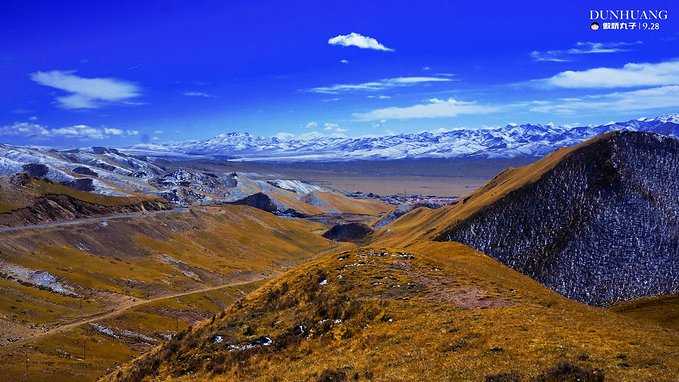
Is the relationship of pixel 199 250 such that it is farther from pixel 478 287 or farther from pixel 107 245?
pixel 478 287

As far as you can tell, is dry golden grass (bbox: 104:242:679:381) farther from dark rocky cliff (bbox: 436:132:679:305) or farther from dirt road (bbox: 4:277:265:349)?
dirt road (bbox: 4:277:265:349)

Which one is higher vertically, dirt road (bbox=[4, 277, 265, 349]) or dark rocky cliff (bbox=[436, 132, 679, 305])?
dark rocky cliff (bbox=[436, 132, 679, 305])

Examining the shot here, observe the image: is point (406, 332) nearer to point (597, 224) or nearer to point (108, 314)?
point (597, 224)

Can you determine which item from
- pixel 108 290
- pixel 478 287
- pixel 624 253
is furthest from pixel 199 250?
pixel 478 287

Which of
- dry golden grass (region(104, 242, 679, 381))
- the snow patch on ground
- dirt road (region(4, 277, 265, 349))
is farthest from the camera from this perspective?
the snow patch on ground

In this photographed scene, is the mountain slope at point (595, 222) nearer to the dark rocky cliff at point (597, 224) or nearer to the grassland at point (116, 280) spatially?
the dark rocky cliff at point (597, 224)

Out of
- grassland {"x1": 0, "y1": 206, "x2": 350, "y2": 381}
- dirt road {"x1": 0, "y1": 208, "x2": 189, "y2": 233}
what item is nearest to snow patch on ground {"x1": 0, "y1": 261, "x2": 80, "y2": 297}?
grassland {"x1": 0, "y1": 206, "x2": 350, "y2": 381}
